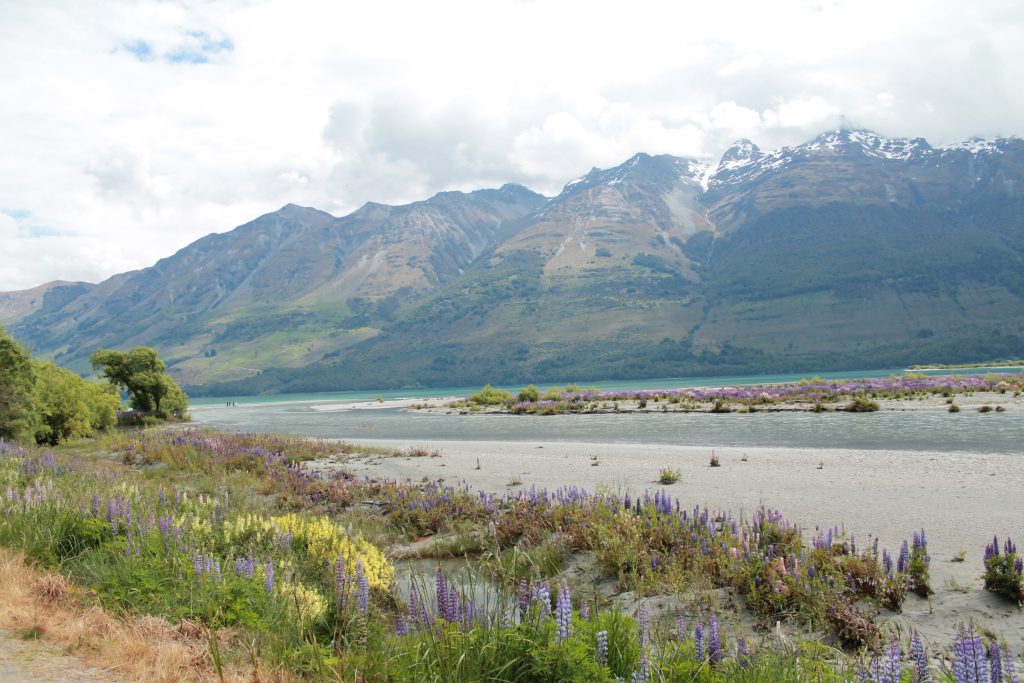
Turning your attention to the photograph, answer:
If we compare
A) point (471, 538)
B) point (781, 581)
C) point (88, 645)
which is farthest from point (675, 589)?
point (88, 645)

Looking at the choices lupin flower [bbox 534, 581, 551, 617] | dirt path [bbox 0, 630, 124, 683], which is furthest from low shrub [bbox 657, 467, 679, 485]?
dirt path [bbox 0, 630, 124, 683]

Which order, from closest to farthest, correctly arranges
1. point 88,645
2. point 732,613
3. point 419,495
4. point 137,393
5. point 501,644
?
point 501,644 → point 88,645 → point 732,613 → point 419,495 → point 137,393

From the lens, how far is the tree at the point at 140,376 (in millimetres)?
61125

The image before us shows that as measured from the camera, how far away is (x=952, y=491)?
14.2 meters

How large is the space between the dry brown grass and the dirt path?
0.09 metres

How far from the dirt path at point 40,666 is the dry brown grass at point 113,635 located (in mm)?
87

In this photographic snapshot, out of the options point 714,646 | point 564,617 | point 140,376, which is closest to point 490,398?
point 140,376

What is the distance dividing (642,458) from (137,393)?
60071mm

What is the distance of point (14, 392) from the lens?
29.1 m

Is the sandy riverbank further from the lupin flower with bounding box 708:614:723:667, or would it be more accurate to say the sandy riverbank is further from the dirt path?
the dirt path

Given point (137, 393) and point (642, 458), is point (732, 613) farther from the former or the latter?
point (137, 393)

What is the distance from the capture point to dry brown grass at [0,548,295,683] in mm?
4945

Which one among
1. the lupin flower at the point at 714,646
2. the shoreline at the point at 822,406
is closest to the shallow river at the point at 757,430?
the shoreline at the point at 822,406

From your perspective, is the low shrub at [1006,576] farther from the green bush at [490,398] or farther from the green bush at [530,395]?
the green bush at [490,398]
